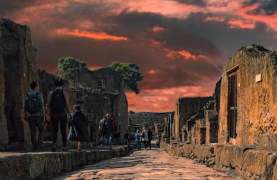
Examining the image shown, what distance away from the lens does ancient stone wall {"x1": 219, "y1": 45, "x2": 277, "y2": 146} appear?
32.3 ft

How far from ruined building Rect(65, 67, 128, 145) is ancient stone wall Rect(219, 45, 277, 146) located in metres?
19.2

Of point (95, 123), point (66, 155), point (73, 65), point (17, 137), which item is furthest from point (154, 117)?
point (66, 155)

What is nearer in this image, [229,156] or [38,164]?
[38,164]

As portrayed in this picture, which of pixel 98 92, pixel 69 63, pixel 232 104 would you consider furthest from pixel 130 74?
pixel 232 104

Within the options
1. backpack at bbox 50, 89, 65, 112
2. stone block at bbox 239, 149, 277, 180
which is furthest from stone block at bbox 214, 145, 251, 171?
backpack at bbox 50, 89, 65, 112

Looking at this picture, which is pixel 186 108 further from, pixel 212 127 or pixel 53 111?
pixel 53 111

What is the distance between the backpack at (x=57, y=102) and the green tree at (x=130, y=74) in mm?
81975

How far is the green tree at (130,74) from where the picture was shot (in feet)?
303

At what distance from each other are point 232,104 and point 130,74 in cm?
7980

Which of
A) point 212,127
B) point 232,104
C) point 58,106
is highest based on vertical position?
point 232,104

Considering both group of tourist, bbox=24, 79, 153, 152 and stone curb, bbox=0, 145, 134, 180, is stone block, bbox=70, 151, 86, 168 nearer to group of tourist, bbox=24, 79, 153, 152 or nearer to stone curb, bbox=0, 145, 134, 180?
stone curb, bbox=0, 145, 134, 180

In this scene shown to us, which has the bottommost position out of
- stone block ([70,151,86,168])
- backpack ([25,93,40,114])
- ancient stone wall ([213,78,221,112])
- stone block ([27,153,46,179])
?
stone block ([70,151,86,168])

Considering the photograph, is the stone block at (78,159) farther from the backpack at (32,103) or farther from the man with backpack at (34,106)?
the backpack at (32,103)

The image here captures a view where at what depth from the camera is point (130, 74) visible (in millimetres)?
93375
